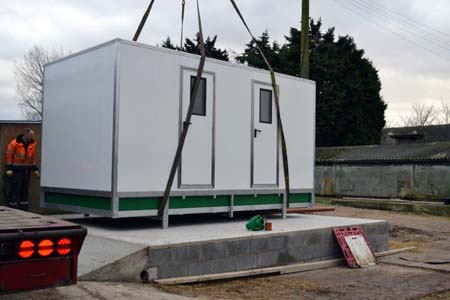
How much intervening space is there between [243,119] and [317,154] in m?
17.0

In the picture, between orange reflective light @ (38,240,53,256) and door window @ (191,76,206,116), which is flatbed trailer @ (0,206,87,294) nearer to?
orange reflective light @ (38,240,53,256)

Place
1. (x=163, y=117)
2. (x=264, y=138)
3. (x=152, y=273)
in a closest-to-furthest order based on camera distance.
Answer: (x=152, y=273) < (x=163, y=117) < (x=264, y=138)

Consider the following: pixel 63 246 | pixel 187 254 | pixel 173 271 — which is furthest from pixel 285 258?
pixel 63 246

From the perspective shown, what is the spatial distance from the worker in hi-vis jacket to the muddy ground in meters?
4.33

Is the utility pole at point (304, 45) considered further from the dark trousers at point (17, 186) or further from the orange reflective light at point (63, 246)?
the orange reflective light at point (63, 246)

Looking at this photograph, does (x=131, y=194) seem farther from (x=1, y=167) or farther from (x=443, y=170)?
(x=443, y=170)

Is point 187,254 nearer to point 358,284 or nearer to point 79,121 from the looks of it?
point 358,284

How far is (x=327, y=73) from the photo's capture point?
30984mm

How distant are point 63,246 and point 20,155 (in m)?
6.17

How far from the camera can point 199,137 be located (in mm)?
8867

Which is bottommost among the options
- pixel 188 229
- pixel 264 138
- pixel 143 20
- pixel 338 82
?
pixel 188 229

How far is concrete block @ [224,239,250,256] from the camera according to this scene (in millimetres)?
7792

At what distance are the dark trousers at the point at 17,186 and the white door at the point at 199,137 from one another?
128 inches

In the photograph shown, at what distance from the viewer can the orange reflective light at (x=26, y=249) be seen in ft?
12.8
